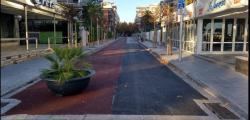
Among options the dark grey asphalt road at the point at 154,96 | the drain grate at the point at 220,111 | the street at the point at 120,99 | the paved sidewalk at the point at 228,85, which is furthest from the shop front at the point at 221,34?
the drain grate at the point at 220,111

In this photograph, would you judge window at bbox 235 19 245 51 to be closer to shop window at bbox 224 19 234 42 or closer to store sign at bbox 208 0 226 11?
shop window at bbox 224 19 234 42

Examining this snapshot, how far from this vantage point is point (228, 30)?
23.3 m

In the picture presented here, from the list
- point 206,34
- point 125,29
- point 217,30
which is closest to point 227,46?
point 217,30

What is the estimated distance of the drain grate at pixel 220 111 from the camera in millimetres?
7012

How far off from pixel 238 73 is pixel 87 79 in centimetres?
681

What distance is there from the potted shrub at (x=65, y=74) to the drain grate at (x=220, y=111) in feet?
11.4

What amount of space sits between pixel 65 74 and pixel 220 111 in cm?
407

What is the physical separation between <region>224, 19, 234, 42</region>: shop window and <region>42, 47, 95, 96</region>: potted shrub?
1647 cm

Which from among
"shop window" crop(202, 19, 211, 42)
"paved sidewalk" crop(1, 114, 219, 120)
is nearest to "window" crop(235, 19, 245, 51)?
"shop window" crop(202, 19, 211, 42)

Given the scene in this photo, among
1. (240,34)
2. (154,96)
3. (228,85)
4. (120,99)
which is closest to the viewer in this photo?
(120,99)

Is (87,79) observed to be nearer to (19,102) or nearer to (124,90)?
(124,90)

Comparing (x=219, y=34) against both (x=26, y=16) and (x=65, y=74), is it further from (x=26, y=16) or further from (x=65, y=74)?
(x=65, y=74)

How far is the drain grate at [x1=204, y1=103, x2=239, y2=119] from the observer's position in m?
7.01

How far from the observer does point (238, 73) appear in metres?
13.1
